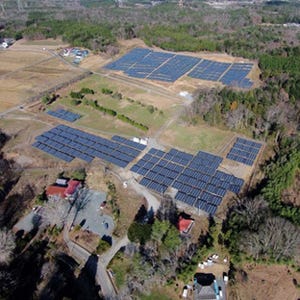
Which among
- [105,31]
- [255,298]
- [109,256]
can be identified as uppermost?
[105,31]

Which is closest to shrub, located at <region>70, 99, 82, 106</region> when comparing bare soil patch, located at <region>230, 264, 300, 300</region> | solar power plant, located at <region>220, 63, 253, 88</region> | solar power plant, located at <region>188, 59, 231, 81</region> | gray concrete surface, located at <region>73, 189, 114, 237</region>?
gray concrete surface, located at <region>73, 189, 114, 237</region>

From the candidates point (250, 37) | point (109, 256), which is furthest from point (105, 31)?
point (109, 256)

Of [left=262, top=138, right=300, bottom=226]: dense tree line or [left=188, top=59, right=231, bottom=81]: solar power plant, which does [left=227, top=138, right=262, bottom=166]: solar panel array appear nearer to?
[left=262, top=138, right=300, bottom=226]: dense tree line

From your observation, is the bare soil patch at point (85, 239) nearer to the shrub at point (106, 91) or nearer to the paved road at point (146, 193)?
the paved road at point (146, 193)

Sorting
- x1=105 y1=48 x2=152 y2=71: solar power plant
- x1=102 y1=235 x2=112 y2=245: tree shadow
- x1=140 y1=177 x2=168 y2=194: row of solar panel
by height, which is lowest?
x1=102 y1=235 x2=112 y2=245: tree shadow

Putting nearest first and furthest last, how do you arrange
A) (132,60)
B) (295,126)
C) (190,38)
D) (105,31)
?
(295,126)
(132,60)
(190,38)
(105,31)

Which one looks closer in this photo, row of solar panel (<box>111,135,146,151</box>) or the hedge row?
row of solar panel (<box>111,135,146,151</box>)

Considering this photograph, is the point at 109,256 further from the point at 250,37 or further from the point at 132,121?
the point at 250,37
